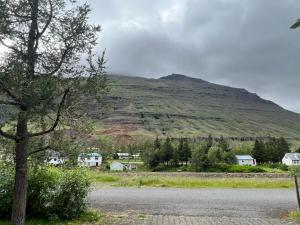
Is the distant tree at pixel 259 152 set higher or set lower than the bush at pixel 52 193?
higher

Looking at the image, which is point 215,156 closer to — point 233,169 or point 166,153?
point 166,153

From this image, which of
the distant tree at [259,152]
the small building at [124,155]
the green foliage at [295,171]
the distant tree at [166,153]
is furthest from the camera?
the small building at [124,155]

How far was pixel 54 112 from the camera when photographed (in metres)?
11.4

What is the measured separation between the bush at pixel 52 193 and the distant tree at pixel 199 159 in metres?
103

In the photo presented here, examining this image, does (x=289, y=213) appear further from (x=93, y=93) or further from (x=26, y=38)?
(x=26, y=38)

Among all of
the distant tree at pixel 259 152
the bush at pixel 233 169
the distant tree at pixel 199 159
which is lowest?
the bush at pixel 233 169

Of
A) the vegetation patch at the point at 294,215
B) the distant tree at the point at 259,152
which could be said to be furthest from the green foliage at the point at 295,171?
the distant tree at the point at 259,152

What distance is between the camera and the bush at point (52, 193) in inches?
673

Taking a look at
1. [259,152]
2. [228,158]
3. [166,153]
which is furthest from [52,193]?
[259,152]

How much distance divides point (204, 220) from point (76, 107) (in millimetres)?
8360

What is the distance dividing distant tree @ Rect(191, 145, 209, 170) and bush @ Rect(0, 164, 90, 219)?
103m

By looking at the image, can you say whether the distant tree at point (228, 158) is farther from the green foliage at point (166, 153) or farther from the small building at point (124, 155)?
the small building at point (124, 155)

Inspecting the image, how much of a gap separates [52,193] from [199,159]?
106993 millimetres

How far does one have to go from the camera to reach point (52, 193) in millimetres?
17469
